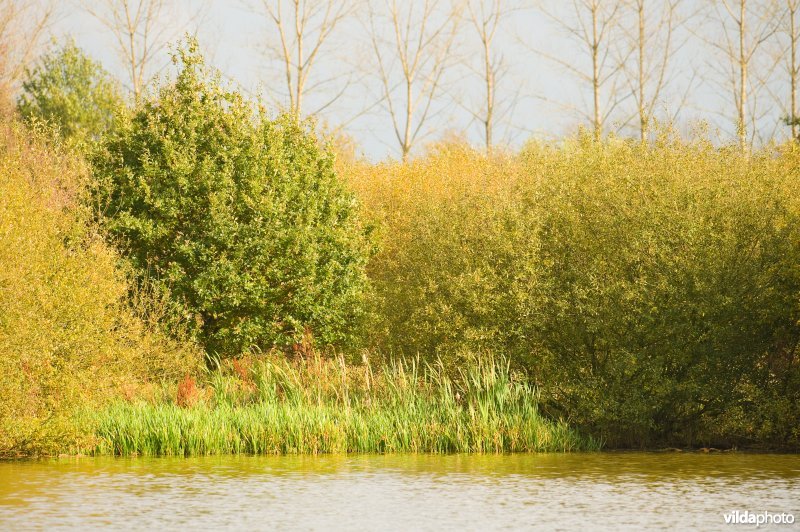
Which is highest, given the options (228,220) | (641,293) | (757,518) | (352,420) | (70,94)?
(70,94)

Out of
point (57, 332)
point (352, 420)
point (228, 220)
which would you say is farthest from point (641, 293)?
point (57, 332)

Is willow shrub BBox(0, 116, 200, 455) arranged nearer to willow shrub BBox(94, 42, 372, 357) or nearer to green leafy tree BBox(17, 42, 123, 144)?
willow shrub BBox(94, 42, 372, 357)

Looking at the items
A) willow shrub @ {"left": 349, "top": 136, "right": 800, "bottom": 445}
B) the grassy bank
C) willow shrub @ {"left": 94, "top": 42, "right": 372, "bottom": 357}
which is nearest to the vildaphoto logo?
willow shrub @ {"left": 349, "top": 136, "right": 800, "bottom": 445}

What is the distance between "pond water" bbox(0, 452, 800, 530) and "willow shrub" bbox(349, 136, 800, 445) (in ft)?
5.98

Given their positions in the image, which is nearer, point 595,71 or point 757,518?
point 757,518

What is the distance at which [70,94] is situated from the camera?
5697 centimetres

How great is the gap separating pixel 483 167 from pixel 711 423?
60.6ft

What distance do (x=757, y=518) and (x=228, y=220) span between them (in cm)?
1611

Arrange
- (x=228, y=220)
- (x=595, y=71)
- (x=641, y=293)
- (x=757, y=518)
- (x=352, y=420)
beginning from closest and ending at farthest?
(x=757, y=518)
(x=352, y=420)
(x=641, y=293)
(x=228, y=220)
(x=595, y=71)

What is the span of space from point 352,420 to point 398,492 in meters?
5.58

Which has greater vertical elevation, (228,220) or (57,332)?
(228,220)

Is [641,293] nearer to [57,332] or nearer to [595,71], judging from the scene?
[57,332]

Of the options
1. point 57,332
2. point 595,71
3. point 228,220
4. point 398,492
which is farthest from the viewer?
point 595,71

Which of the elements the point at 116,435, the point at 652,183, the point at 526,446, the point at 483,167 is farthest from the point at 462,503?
the point at 483,167
